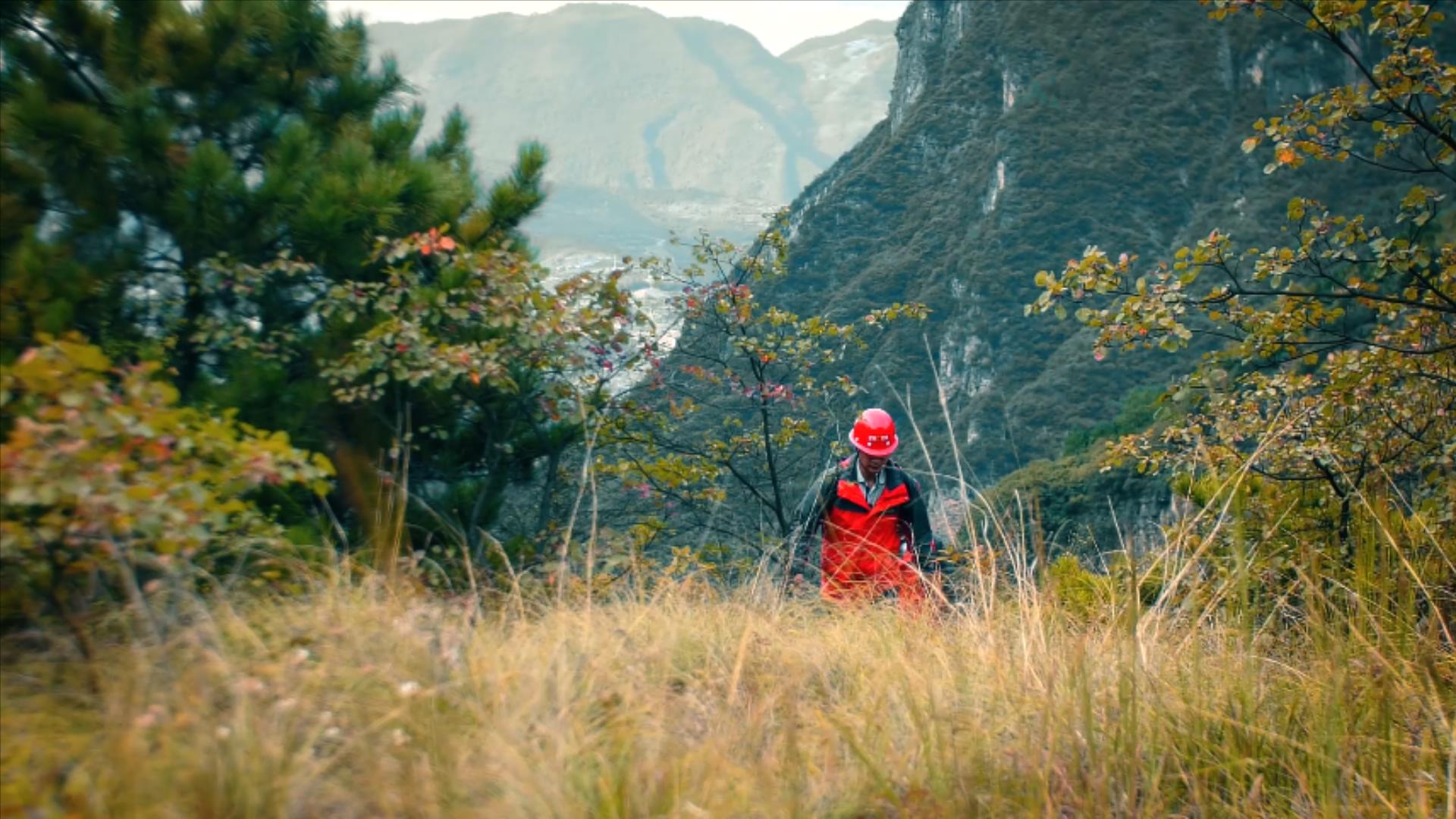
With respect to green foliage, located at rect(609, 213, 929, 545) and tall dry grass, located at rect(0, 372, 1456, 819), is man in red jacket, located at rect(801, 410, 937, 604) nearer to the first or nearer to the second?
tall dry grass, located at rect(0, 372, 1456, 819)

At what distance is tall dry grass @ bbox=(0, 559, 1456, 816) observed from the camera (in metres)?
2.10

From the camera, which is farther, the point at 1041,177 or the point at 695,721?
the point at 1041,177

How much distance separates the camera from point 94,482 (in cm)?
240

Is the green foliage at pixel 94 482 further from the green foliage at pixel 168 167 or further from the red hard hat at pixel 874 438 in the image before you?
the red hard hat at pixel 874 438

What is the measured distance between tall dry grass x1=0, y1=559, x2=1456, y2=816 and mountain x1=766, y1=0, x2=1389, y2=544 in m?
74.7

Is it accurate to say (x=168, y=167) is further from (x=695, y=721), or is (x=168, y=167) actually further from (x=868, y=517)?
(x=695, y=721)

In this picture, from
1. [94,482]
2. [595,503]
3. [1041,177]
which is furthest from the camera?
[1041,177]

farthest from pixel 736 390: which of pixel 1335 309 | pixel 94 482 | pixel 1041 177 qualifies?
pixel 1041 177

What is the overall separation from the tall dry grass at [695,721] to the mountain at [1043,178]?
74743mm

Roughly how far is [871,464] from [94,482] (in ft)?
12.6

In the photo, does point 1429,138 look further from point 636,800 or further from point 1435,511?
point 636,800

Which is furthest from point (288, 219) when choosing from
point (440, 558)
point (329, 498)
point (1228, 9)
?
point (1228, 9)

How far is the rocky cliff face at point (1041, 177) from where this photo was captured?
295ft

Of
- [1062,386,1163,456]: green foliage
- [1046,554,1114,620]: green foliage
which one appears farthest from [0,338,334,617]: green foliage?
[1062,386,1163,456]: green foliage
